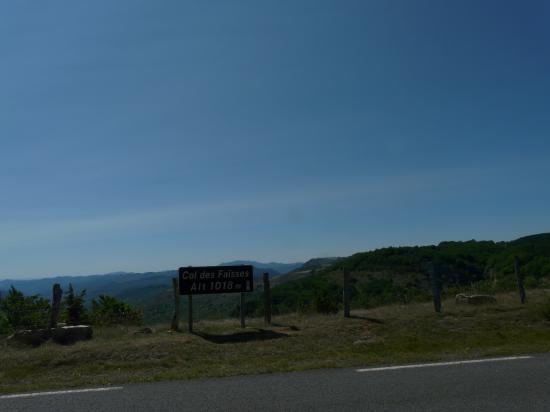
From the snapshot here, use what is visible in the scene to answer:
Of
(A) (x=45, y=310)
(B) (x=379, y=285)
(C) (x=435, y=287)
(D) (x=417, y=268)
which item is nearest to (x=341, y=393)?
(C) (x=435, y=287)

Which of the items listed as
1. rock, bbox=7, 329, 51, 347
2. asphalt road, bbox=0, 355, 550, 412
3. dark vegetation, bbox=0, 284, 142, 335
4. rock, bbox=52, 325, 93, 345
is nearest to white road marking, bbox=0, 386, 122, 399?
asphalt road, bbox=0, 355, 550, 412

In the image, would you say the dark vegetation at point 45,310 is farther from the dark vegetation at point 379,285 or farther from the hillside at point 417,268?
the hillside at point 417,268

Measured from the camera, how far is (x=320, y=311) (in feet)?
57.4

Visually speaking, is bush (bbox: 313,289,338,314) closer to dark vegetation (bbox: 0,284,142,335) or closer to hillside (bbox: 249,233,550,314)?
dark vegetation (bbox: 0,284,142,335)

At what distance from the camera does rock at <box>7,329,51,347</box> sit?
12.6m

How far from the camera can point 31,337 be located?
503 inches

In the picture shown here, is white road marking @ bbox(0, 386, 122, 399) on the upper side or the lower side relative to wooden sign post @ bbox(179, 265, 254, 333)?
lower

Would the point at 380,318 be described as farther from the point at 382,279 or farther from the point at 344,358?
the point at 382,279

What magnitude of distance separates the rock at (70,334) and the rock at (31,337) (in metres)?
0.22

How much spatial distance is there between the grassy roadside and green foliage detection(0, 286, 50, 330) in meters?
12.2

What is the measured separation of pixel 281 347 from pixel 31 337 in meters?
6.63

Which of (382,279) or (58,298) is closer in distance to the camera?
(58,298)

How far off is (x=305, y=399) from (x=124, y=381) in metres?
3.52

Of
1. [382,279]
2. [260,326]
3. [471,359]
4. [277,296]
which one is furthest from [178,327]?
[382,279]
